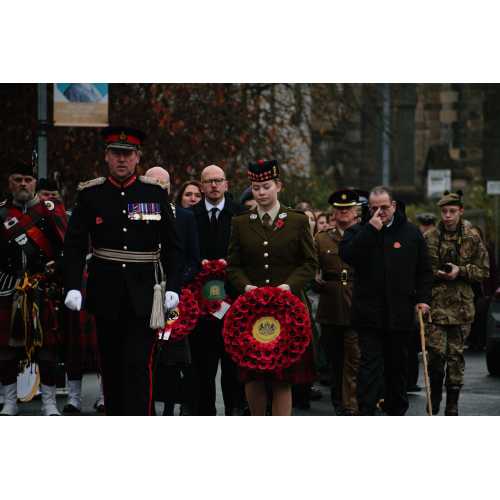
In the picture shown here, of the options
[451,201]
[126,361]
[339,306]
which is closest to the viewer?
[126,361]

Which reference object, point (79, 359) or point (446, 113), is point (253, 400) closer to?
point (79, 359)

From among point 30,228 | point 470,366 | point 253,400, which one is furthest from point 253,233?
point 470,366

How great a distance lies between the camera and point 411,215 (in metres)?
46.7

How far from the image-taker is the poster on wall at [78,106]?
1920cm

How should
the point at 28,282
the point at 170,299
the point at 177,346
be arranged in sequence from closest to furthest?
the point at 170,299 < the point at 177,346 < the point at 28,282

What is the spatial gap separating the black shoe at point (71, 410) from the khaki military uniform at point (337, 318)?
2.31 m

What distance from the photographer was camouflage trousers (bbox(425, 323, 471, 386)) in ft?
44.2

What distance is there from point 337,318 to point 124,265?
11.7 feet

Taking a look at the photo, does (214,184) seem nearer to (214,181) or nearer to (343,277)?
(214,181)

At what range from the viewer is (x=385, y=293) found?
12.2 metres

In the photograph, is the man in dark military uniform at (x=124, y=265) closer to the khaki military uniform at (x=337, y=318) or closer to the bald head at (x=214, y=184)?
the bald head at (x=214, y=184)

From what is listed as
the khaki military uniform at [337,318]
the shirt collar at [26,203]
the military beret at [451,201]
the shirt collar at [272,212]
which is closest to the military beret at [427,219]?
the military beret at [451,201]

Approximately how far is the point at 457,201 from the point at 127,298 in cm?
472

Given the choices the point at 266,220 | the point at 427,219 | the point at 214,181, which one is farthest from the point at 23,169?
the point at 427,219
